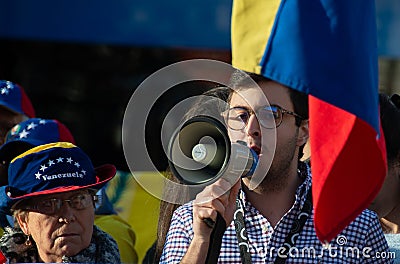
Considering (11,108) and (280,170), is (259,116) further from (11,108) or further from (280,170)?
(11,108)

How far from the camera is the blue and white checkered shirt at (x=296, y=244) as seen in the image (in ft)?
9.98

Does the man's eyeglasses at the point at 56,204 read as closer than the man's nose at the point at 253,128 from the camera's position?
No

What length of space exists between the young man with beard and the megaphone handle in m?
0.16

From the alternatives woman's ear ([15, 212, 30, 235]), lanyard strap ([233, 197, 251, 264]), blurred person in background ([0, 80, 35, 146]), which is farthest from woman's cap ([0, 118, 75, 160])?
lanyard strap ([233, 197, 251, 264])

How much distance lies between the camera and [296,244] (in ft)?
10.1

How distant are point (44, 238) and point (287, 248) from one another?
937 millimetres

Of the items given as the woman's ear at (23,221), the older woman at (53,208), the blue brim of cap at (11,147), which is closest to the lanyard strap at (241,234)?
the older woman at (53,208)

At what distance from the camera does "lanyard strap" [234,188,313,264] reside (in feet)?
9.97

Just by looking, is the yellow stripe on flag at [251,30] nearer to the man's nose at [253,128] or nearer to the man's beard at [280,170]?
the man's nose at [253,128]

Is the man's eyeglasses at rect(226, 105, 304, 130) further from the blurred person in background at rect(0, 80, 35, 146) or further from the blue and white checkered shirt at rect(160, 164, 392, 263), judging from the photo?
the blurred person in background at rect(0, 80, 35, 146)

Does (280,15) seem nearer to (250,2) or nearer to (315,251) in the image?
(250,2)

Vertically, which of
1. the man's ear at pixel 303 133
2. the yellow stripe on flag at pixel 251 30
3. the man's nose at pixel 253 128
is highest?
the yellow stripe on flag at pixel 251 30

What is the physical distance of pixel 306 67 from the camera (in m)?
2.94

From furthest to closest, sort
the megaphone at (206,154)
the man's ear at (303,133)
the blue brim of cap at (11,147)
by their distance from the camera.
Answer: the blue brim of cap at (11,147), the man's ear at (303,133), the megaphone at (206,154)
